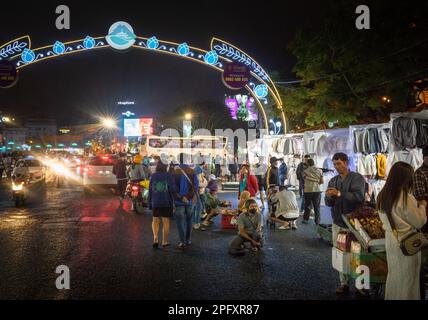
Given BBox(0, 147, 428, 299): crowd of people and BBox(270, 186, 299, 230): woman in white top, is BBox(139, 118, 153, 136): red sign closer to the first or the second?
BBox(0, 147, 428, 299): crowd of people

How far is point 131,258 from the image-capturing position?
24.9ft

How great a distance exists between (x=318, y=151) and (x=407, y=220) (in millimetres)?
11369

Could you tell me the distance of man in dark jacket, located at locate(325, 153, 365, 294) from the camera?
594 cm

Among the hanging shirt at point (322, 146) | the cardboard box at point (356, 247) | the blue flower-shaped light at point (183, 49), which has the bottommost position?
the cardboard box at point (356, 247)

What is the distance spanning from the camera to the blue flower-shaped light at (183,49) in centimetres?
2092

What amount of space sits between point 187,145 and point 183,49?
12450 mm

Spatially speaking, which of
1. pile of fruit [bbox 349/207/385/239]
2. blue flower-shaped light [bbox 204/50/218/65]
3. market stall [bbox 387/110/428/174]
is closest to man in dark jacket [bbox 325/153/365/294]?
pile of fruit [bbox 349/207/385/239]

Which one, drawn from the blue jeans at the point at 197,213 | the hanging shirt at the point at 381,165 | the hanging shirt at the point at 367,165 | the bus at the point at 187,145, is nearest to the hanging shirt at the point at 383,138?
the hanging shirt at the point at 381,165

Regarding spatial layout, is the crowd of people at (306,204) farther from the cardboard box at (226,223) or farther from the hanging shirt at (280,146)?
the hanging shirt at (280,146)

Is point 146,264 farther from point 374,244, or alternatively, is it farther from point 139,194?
point 139,194

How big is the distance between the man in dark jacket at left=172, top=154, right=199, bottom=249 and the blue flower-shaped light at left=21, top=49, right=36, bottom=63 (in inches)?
593

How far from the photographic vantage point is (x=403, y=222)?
173 inches

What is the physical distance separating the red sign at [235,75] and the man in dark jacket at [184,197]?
38.5 ft

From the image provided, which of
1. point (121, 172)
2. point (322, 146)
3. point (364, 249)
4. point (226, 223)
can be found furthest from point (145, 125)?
point (364, 249)
